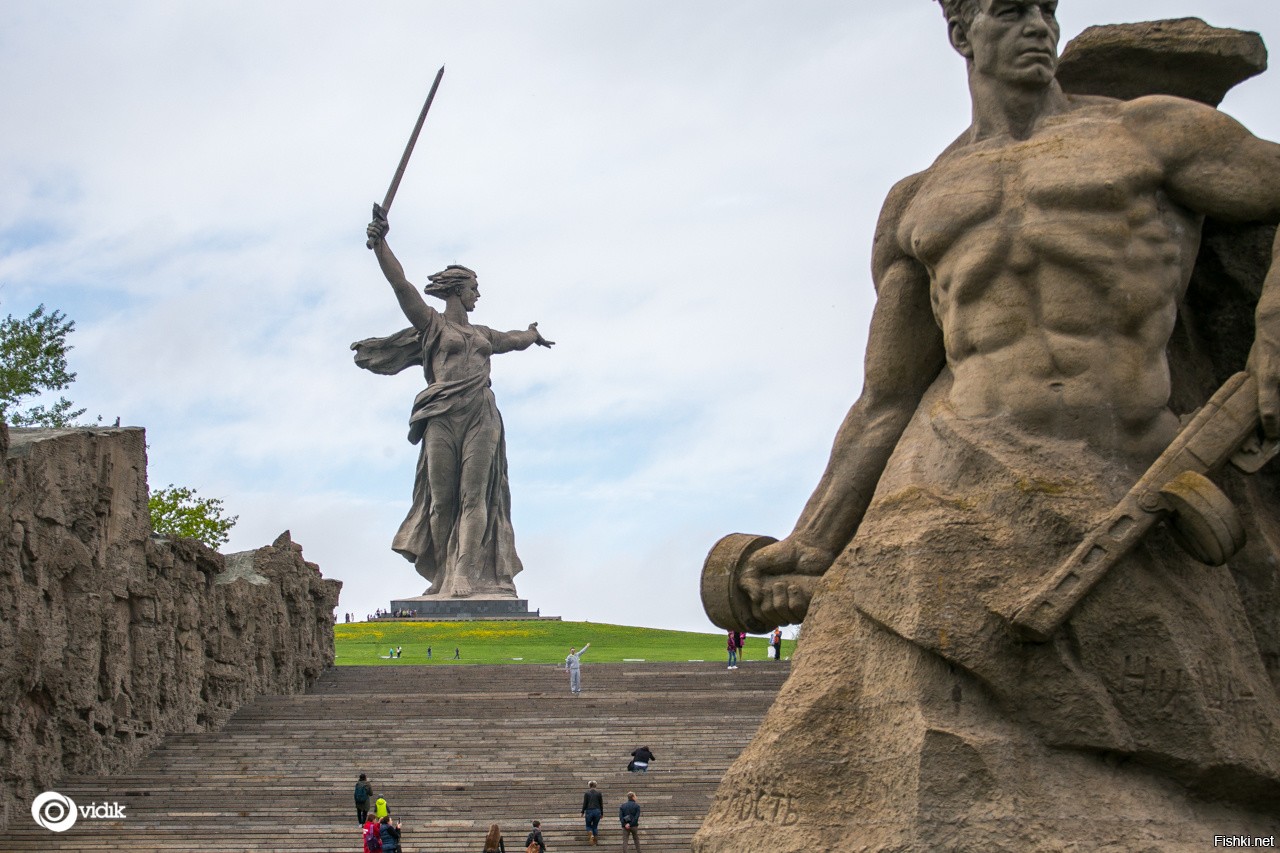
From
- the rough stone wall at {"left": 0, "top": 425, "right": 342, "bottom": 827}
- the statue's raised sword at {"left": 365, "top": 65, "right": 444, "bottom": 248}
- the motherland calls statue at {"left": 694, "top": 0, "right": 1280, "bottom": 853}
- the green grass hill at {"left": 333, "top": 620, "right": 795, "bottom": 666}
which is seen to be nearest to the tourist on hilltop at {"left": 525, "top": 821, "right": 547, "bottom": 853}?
the rough stone wall at {"left": 0, "top": 425, "right": 342, "bottom": 827}

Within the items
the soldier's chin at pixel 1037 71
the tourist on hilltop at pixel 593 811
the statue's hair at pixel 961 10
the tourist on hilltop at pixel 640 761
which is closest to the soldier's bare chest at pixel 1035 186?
the soldier's chin at pixel 1037 71

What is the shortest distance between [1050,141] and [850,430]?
1.16 meters

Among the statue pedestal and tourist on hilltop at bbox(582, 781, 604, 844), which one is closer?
tourist on hilltop at bbox(582, 781, 604, 844)

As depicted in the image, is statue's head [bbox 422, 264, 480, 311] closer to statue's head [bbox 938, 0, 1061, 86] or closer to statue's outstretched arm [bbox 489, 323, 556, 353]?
statue's outstretched arm [bbox 489, 323, 556, 353]

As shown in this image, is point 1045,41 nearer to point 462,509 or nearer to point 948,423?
point 948,423

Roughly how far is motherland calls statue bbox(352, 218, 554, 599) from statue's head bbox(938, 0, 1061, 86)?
38140 millimetres

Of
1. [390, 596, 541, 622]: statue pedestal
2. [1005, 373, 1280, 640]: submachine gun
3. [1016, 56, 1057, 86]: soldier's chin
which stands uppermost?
[390, 596, 541, 622]: statue pedestal

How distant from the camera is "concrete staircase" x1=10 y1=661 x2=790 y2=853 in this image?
→ 47.4 feet

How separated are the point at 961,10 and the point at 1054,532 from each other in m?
1.76

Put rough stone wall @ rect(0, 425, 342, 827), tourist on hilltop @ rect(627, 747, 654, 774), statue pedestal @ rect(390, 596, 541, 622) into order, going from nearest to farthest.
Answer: rough stone wall @ rect(0, 425, 342, 827) < tourist on hilltop @ rect(627, 747, 654, 774) < statue pedestal @ rect(390, 596, 541, 622)

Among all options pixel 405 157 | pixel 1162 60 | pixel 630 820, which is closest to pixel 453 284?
pixel 405 157

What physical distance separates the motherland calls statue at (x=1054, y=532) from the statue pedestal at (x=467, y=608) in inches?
1460

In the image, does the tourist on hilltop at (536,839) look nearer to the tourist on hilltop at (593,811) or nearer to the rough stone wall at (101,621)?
the tourist on hilltop at (593,811)

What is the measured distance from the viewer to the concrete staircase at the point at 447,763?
14453mm
